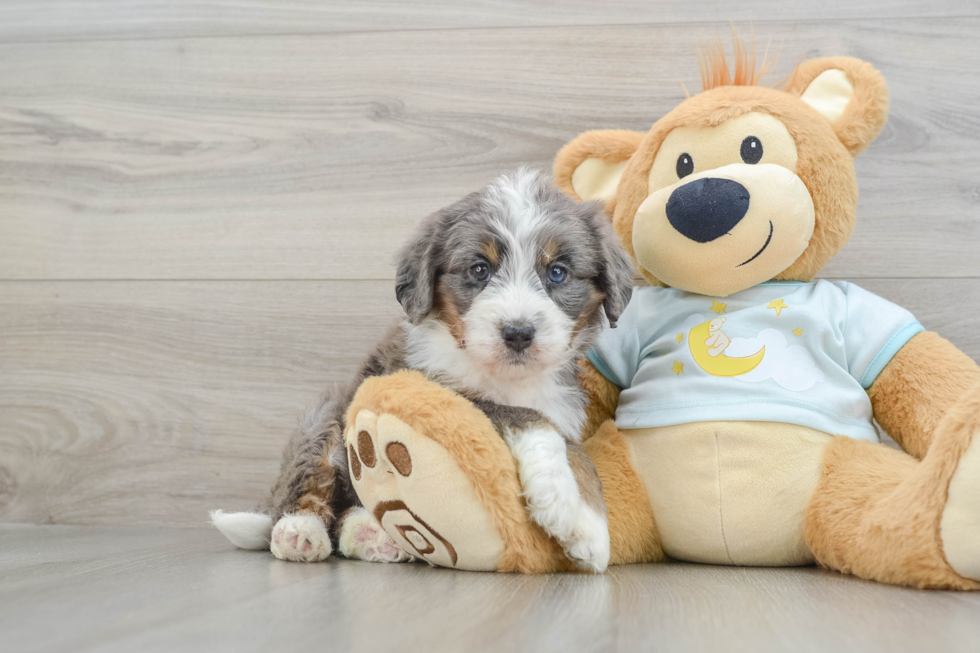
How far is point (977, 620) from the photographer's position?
1.12 metres

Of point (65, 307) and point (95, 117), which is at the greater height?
point (95, 117)

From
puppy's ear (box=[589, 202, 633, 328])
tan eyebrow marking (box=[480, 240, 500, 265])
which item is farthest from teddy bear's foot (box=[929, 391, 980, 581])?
tan eyebrow marking (box=[480, 240, 500, 265])

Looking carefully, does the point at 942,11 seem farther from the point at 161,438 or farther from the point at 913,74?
the point at 161,438

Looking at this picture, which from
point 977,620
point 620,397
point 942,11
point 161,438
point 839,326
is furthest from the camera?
point 161,438

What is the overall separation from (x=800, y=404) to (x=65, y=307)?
222 cm

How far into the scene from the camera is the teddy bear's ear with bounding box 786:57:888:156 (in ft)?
5.69

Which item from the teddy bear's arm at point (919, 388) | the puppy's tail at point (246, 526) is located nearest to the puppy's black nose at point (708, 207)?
the teddy bear's arm at point (919, 388)

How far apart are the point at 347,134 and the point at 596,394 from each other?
45.7 inches

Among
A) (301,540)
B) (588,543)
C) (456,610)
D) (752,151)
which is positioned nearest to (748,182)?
(752,151)

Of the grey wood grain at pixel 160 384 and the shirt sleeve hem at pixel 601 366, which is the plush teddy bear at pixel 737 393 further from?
the grey wood grain at pixel 160 384

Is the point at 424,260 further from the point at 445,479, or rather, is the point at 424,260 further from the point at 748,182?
the point at 748,182

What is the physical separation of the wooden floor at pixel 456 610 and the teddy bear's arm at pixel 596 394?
0.40m

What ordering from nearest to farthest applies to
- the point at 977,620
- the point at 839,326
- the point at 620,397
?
the point at 977,620 → the point at 839,326 → the point at 620,397

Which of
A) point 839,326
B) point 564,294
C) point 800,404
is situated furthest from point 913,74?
point 564,294
